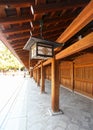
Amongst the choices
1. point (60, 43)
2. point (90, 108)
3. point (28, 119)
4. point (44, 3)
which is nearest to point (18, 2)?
point (44, 3)

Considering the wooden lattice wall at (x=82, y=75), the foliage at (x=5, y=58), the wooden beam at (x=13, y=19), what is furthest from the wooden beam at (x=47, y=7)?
the foliage at (x=5, y=58)

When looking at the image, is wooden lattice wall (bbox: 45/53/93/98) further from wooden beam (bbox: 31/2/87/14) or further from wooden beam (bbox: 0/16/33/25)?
wooden beam (bbox: 0/16/33/25)

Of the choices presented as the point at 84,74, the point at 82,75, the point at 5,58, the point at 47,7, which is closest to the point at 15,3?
the point at 47,7

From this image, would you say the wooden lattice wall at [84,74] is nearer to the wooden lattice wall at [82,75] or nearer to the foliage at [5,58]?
the wooden lattice wall at [82,75]

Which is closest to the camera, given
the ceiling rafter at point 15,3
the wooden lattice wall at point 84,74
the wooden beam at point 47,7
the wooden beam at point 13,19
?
the ceiling rafter at point 15,3

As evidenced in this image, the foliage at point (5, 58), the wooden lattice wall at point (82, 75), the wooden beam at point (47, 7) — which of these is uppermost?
the foliage at point (5, 58)

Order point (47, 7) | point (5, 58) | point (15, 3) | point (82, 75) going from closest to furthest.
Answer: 1. point (15, 3)
2. point (47, 7)
3. point (82, 75)
4. point (5, 58)

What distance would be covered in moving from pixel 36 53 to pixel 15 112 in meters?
2.97

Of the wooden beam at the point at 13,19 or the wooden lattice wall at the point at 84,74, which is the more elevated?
the wooden beam at the point at 13,19

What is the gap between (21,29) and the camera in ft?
11.8

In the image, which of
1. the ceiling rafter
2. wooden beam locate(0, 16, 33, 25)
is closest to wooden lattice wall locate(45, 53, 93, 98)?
wooden beam locate(0, 16, 33, 25)

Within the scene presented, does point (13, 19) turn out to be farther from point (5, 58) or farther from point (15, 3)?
point (5, 58)

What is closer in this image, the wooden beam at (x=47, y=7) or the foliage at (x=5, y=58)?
the wooden beam at (x=47, y=7)

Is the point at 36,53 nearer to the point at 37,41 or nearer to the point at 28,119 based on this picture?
the point at 37,41
